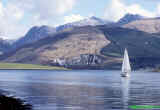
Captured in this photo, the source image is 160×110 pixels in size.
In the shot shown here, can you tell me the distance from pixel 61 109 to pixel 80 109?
11.2 feet

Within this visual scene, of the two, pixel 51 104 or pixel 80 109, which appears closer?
pixel 80 109

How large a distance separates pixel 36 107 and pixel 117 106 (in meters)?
15.3

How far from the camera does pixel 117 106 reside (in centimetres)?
7662

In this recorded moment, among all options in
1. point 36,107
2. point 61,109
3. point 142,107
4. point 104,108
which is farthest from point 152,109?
point 36,107

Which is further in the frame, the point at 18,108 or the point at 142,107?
the point at 142,107

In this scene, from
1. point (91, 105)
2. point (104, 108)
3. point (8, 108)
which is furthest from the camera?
point (91, 105)

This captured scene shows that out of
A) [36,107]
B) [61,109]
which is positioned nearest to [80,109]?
[61,109]

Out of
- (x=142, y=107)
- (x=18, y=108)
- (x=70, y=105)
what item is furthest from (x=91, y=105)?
(x=18, y=108)

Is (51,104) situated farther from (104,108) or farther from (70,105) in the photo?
(104,108)

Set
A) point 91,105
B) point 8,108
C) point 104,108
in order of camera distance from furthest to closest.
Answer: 1. point 91,105
2. point 104,108
3. point 8,108

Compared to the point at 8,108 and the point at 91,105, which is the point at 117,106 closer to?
the point at 91,105

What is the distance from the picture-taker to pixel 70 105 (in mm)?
78500

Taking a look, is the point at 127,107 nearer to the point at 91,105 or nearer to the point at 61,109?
the point at 91,105

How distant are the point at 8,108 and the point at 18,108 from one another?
2.58m
